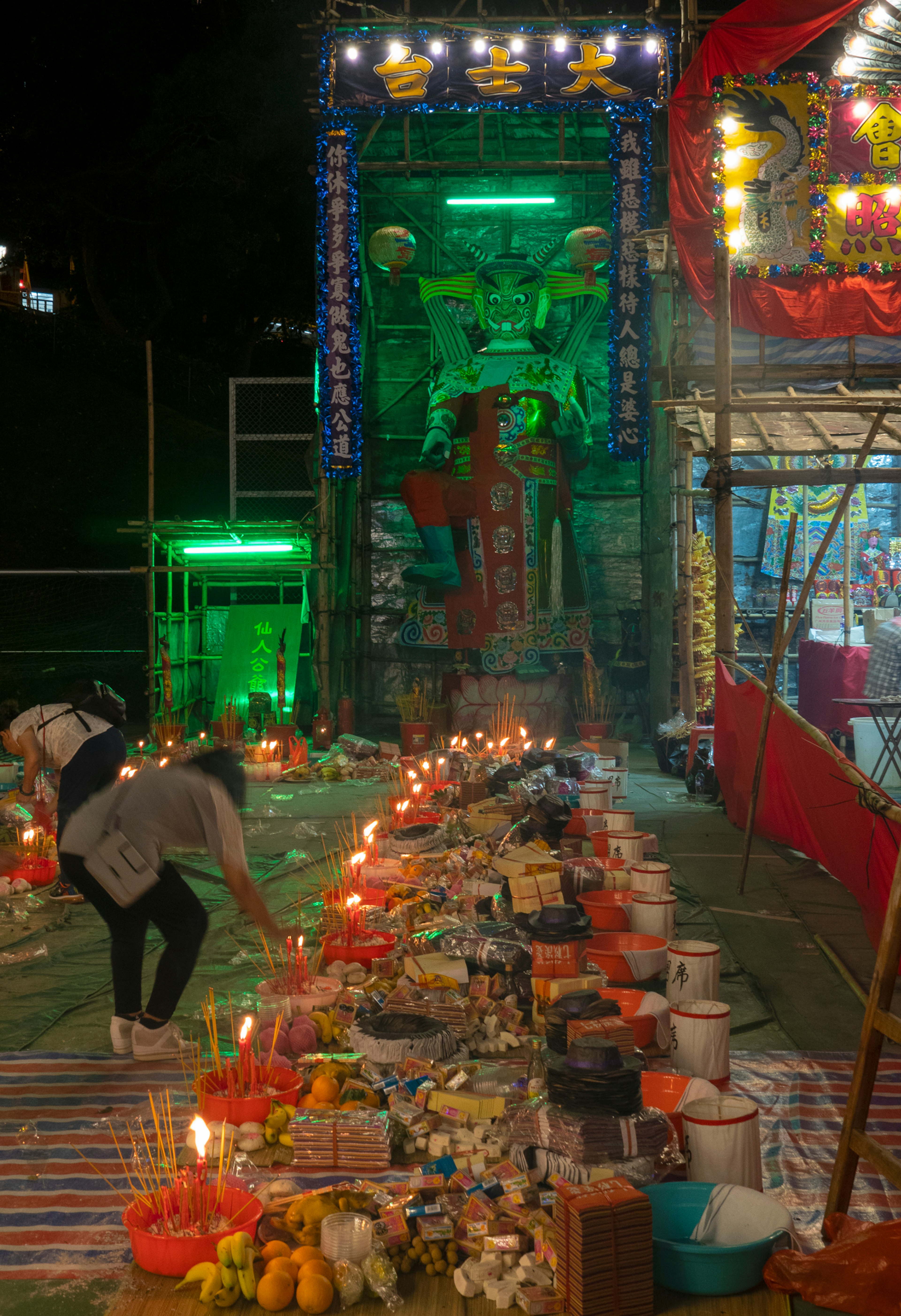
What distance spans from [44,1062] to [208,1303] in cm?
186

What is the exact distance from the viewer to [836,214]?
11.7m

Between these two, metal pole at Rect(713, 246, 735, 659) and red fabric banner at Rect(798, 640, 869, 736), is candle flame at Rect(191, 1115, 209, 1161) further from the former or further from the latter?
red fabric banner at Rect(798, 640, 869, 736)

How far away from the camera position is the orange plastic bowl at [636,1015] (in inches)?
164

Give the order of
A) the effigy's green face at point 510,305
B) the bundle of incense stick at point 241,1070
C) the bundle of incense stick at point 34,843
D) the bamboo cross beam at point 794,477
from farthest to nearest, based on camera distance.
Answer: the effigy's green face at point 510,305 < the bamboo cross beam at point 794,477 < the bundle of incense stick at point 34,843 < the bundle of incense stick at point 241,1070

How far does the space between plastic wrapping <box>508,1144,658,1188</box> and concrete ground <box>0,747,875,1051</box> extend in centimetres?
147

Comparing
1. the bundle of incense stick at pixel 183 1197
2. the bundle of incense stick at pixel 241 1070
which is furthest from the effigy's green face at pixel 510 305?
the bundle of incense stick at pixel 183 1197

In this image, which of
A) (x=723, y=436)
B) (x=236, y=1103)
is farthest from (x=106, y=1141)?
(x=723, y=436)

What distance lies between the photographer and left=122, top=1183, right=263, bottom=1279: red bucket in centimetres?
286

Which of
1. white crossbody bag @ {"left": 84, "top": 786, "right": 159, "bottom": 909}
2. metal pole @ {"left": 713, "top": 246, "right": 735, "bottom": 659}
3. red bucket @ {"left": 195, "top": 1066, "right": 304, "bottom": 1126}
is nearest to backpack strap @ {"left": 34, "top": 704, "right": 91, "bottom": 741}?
white crossbody bag @ {"left": 84, "top": 786, "right": 159, "bottom": 909}

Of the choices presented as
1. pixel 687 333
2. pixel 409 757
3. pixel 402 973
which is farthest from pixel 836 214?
pixel 402 973

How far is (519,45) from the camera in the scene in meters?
13.1

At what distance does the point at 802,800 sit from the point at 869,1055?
4009 mm

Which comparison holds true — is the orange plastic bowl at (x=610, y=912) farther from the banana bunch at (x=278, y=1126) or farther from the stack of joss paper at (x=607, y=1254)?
the stack of joss paper at (x=607, y=1254)

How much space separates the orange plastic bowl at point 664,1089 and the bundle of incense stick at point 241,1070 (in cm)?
130
